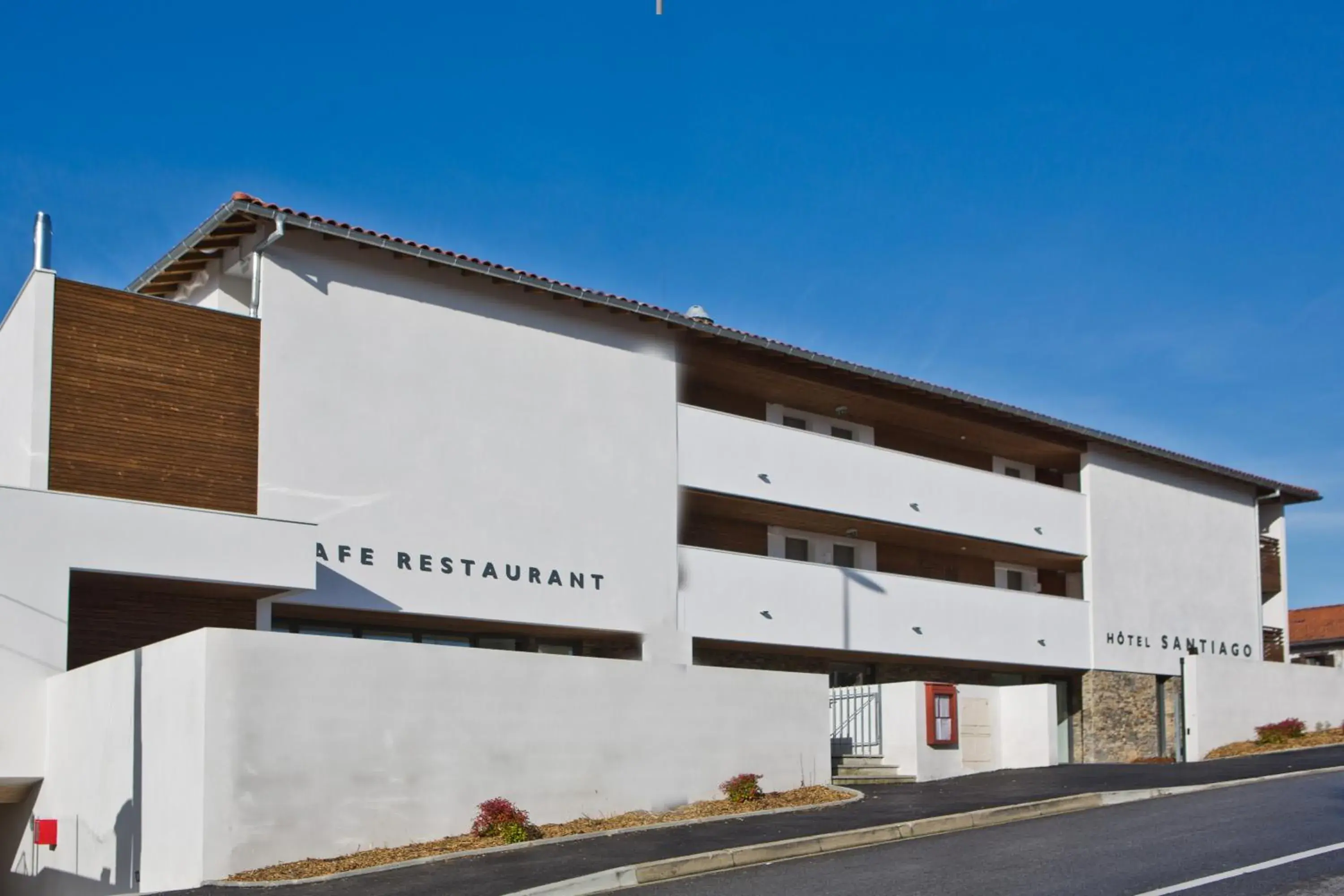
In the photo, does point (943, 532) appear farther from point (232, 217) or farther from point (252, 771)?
point (252, 771)

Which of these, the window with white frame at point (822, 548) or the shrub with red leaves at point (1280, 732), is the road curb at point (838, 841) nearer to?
the window with white frame at point (822, 548)

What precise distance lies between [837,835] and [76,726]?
9650 mm

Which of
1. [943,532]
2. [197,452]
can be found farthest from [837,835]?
[943,532]

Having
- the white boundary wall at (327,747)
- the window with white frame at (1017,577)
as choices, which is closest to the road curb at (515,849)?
the white boundary wall at (327,747)

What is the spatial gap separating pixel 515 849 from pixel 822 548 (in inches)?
721

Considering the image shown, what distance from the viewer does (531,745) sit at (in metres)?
19.6

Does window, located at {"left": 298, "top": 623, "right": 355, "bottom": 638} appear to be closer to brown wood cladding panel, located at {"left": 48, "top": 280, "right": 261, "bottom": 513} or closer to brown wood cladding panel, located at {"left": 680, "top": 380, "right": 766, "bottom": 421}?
brown wood cladding panel, located at {"left": 48, "top": 280, "right": 261, "bottom": 513}

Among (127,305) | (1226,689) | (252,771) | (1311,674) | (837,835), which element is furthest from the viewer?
(1311,674)

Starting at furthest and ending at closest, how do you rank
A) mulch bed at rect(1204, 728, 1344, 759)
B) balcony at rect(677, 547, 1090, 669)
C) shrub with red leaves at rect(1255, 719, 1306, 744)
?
shrub with red leaves at rect(1255, 719, 1306, 744) < mulch bed at rect(1204, 728, 1344, 759) < balcony at rect(677, 547, 1090, 669)

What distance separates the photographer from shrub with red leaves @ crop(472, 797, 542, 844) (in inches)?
722

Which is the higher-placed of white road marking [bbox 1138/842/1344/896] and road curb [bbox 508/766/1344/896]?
white road marking [bbox 1138/842/1344/896]

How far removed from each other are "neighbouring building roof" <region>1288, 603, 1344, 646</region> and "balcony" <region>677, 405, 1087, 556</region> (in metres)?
26.3

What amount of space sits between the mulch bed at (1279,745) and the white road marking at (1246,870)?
2014 cm

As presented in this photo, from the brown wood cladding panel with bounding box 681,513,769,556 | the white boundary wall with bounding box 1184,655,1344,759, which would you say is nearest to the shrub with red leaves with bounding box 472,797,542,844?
the brown wood cladding panel with bounding box 681,513,769,556
